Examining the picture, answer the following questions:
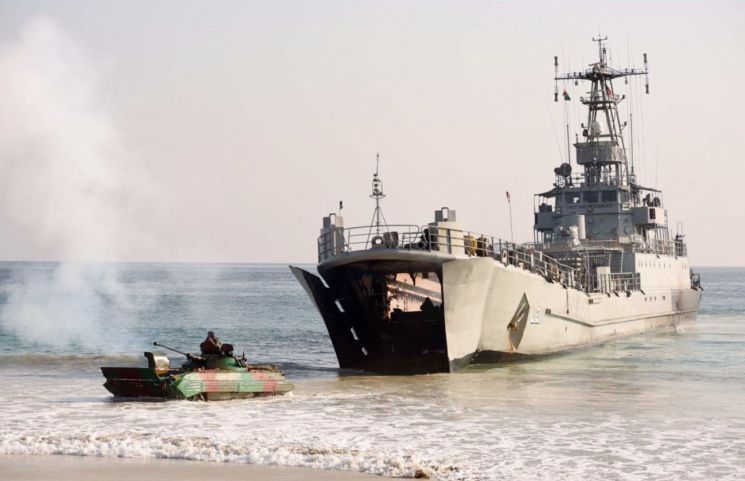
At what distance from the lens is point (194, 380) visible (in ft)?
72.5

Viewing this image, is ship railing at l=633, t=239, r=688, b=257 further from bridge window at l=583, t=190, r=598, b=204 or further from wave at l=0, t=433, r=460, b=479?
wave at l=0, t=433, r=460, b=479

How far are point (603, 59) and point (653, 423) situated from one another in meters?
28.9

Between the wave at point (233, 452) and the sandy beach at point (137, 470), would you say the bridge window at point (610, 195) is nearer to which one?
the wave at point (233, 452)

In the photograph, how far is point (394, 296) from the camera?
29.3 meters

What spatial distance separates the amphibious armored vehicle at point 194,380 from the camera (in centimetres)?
2211

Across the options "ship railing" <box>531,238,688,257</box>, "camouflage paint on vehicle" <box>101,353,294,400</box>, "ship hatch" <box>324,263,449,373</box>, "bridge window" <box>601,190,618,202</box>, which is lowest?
"camouflage paint on vehicle" <box>101,353,294,400</box>

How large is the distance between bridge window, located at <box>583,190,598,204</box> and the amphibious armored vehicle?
24744 mm

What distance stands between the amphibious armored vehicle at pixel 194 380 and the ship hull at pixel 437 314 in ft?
17.4

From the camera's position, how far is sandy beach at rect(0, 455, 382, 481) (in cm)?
1479

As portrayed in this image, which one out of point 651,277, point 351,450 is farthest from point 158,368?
point 651,277

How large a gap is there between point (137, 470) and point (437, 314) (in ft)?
45.1

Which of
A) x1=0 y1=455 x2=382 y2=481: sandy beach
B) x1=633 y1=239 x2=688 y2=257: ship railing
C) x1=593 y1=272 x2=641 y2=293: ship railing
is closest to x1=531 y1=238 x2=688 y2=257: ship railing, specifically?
x1=633 y1=239 x2=688 y2=257: ship railing

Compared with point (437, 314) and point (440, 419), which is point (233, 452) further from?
point (437, 314)

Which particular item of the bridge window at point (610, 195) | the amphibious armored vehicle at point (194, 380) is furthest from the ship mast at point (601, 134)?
the amphibious armored vehicle at point (194, 380)
